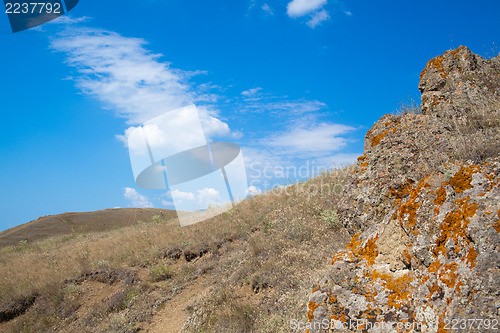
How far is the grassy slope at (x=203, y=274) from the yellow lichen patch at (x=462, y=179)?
2575 millimetres

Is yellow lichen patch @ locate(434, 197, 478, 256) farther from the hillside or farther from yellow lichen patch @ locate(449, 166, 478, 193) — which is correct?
yellow lichen patch @ locate(449, 166, 478, 193)

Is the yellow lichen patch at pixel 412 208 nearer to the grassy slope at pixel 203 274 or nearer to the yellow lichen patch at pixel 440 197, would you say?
the yellow lichen patch at pixel 440 197

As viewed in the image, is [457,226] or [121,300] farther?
[121,300]

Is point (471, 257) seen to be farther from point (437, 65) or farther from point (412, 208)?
point (437, 65)

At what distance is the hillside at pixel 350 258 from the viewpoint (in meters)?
2.87

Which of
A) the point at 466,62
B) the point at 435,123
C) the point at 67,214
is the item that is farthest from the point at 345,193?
the point at 67,214

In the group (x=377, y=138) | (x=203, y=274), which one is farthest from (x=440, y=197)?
(x=203, y=274)

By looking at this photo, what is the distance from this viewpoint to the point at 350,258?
3809 mm

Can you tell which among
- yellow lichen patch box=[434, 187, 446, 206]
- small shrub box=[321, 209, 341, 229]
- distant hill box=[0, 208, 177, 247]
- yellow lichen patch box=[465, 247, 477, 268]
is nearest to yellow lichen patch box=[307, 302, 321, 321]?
yellow lichen patch box=[465, 247, 477, 268]

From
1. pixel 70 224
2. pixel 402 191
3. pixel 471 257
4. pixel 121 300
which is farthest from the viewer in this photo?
pixel 70 224

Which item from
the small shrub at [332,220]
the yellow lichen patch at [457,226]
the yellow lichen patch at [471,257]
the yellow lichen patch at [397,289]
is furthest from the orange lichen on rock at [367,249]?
the small shrub at [332,220]

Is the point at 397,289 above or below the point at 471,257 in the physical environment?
below

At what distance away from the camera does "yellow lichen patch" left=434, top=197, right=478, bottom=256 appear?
2.87 metres

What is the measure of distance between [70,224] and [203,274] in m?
26.8
